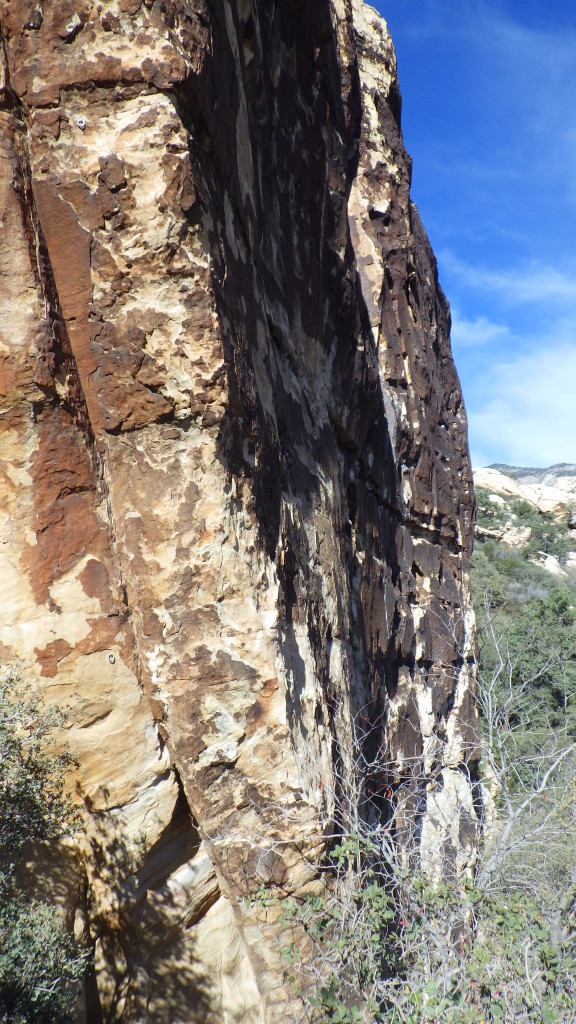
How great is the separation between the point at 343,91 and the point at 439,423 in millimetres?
4794

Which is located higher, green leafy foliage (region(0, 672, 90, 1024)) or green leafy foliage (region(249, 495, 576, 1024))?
green leafy foliage (region(0, 672, 90, 1024))

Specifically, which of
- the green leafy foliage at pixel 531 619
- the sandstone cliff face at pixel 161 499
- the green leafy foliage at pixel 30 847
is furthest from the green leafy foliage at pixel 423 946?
the green leafy foliage at pixel 531 619

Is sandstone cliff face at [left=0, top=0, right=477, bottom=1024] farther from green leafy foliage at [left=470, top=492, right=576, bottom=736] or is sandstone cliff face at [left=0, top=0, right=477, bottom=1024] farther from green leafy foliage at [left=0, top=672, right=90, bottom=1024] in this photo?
green leafy foliage at [left=470, top=492, right=576, bottom=736]

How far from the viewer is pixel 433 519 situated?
880 centimetres

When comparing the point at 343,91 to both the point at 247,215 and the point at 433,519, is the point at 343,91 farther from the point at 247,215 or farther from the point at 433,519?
the point at 433,519

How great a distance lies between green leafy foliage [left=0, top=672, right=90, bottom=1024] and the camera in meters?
2.52

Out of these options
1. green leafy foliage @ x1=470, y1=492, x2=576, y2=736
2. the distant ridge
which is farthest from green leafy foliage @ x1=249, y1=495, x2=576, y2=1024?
the distant ridge

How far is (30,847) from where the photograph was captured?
117 inches

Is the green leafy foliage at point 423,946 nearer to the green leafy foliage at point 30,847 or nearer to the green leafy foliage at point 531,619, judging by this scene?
the green leafy foliage at point 30,847

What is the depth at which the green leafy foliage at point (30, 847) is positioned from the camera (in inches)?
99.2

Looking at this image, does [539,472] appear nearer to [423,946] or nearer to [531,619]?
[531,619]

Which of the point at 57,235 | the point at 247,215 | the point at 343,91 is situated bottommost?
the point at 57,235

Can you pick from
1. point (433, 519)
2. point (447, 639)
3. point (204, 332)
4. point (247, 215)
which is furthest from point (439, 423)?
point (204, 332)

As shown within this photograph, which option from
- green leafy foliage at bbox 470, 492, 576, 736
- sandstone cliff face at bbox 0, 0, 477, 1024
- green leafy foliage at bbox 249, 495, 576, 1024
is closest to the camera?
sandstone cliff face at bbox 0, 0, 477, 1024
